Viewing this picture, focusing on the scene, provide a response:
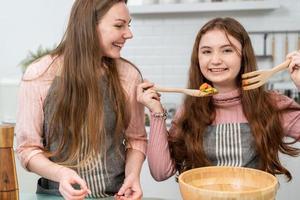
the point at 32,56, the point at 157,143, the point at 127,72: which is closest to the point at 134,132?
the point at 157,143

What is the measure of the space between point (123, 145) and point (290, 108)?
0.56 m

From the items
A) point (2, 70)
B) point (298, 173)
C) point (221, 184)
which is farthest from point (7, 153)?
point (2, 70)

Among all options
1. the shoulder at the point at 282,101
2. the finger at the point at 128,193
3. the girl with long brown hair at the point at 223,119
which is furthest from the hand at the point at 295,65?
the finger at the point at 128,193

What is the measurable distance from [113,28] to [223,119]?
475 millimetres

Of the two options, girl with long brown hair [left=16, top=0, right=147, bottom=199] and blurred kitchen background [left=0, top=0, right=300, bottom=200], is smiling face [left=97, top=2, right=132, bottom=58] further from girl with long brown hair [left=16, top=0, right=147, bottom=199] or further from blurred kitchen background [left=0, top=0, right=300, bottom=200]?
blurred kitchen background [left=0, top=0, right=300, bottom=200]

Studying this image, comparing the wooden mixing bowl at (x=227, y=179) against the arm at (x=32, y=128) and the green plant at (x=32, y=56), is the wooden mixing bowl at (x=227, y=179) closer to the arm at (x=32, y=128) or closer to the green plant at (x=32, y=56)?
the arm at (x=32, y=128)

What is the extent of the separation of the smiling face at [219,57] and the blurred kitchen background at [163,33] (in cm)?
118

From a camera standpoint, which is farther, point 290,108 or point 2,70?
point 2,70

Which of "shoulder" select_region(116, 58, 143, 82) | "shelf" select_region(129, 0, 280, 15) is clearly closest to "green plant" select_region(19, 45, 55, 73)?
"shelf" select_region(129, 0, 280, 15)

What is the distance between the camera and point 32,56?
271 centimetres

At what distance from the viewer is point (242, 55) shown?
138cm

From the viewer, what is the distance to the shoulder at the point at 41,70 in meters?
1.23

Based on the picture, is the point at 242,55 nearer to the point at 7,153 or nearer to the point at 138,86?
the point at 138,86

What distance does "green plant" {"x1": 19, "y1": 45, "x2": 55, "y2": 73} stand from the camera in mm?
2676
